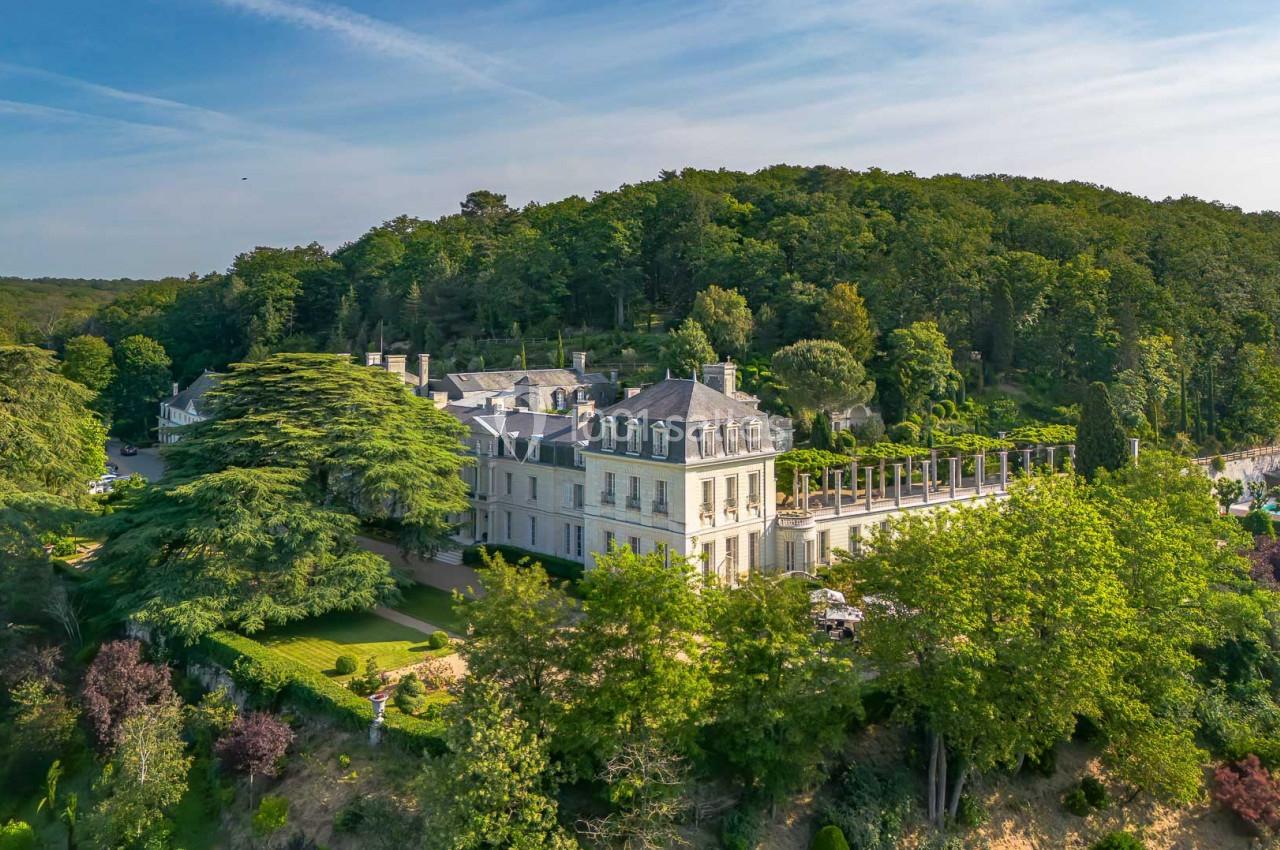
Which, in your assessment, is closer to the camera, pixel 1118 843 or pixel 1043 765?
pixel 1118 843

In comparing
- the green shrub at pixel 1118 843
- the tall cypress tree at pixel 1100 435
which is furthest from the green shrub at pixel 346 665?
the tall cypress tree at pixel 1100 435

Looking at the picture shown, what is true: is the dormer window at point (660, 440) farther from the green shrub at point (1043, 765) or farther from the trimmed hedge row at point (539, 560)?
the green shrub at point (1043, 765)

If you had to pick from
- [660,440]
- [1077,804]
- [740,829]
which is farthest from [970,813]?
[660,440]

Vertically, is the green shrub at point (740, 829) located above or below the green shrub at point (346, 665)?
below

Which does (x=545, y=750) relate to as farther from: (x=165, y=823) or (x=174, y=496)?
(x=174, y=496)

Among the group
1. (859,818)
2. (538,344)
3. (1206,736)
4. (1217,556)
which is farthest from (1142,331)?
(859,818)

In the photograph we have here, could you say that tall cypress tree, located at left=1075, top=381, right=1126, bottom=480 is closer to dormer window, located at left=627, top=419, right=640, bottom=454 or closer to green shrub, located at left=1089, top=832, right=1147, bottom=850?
green shrub, located at left=1089, top=832, right=1147, bottom=850

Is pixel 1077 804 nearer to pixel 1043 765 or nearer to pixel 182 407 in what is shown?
pixel 1043 765
